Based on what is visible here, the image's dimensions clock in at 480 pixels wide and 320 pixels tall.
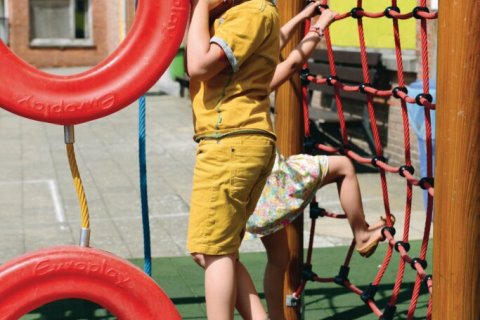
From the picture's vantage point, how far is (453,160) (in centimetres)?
279

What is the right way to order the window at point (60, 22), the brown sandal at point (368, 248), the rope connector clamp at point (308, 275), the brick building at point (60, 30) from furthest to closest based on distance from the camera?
1. the window at point (60, 22)
2. the brick building at point (60, 30)
3. the rope connector clamp at point (308, 275)
4. the brown sandal at point (368, 248)

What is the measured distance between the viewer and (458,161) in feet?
9.12

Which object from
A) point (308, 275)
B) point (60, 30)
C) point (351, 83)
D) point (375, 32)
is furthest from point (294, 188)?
point (60, 30)

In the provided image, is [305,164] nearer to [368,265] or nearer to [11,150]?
[368,265]

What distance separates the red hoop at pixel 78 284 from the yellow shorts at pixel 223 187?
0.93 ft

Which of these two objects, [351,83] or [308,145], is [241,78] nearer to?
[308,145]

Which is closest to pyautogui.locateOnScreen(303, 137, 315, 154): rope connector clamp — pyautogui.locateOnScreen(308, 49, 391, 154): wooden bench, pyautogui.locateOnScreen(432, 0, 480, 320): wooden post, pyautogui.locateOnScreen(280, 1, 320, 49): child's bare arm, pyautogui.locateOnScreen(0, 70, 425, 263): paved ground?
pyautogui.locateOnScreen(280, 1, 320, 49): child's bare arm

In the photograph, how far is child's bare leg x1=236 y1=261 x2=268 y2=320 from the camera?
11.1 feet

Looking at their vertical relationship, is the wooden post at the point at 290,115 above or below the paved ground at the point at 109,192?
above

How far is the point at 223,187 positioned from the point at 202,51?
1.46 feet

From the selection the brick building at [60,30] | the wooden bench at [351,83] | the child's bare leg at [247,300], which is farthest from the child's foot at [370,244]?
the brick building at [60,30]

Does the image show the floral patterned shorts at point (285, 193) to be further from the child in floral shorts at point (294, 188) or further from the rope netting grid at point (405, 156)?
the rope netting grid at point (405, 156)

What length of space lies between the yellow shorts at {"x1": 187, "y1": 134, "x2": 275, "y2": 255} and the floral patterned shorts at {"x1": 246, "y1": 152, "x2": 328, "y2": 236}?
51 centimetres

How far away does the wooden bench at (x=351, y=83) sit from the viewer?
8961mm
